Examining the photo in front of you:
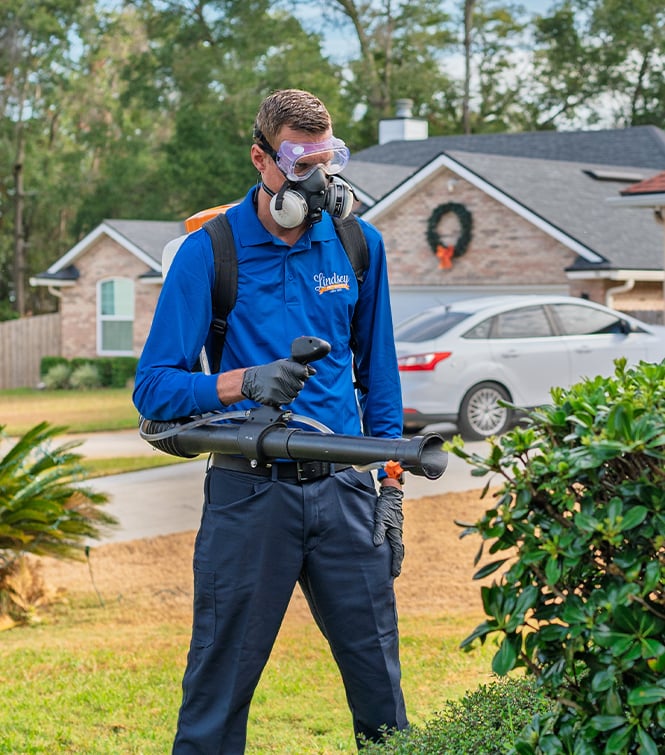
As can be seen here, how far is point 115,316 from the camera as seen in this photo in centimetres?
3088

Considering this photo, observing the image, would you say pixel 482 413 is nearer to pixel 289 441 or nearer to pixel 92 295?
pixel 289 441

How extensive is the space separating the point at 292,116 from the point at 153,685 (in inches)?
130

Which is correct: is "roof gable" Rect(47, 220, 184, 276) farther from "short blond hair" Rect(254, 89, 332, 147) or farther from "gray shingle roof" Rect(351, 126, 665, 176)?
"short blond hair" Rect(254, 89, 332, 147)

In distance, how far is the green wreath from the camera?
74.5ft

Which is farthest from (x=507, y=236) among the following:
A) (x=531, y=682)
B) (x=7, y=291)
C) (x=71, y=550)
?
(x=7, y=291)

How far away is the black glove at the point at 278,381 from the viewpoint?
3.19 metres

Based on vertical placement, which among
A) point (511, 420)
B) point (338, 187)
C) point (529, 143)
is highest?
point (529, 143)

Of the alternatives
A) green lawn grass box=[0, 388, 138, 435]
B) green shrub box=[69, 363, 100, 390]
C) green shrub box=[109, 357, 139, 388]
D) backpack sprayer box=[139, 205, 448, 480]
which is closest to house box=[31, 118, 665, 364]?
green shrub box=[109, 357, 139, 388]

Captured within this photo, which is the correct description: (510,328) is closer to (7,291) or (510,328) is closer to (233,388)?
(233,388)

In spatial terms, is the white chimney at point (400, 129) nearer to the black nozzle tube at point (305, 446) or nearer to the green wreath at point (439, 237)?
the green wreath at point (439, 237)

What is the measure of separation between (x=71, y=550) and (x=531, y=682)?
14.3 ft

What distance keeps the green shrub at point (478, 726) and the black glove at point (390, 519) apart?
47cm

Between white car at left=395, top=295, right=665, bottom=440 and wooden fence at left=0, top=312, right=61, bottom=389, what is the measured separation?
18.1m

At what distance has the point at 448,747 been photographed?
347 centimetres
